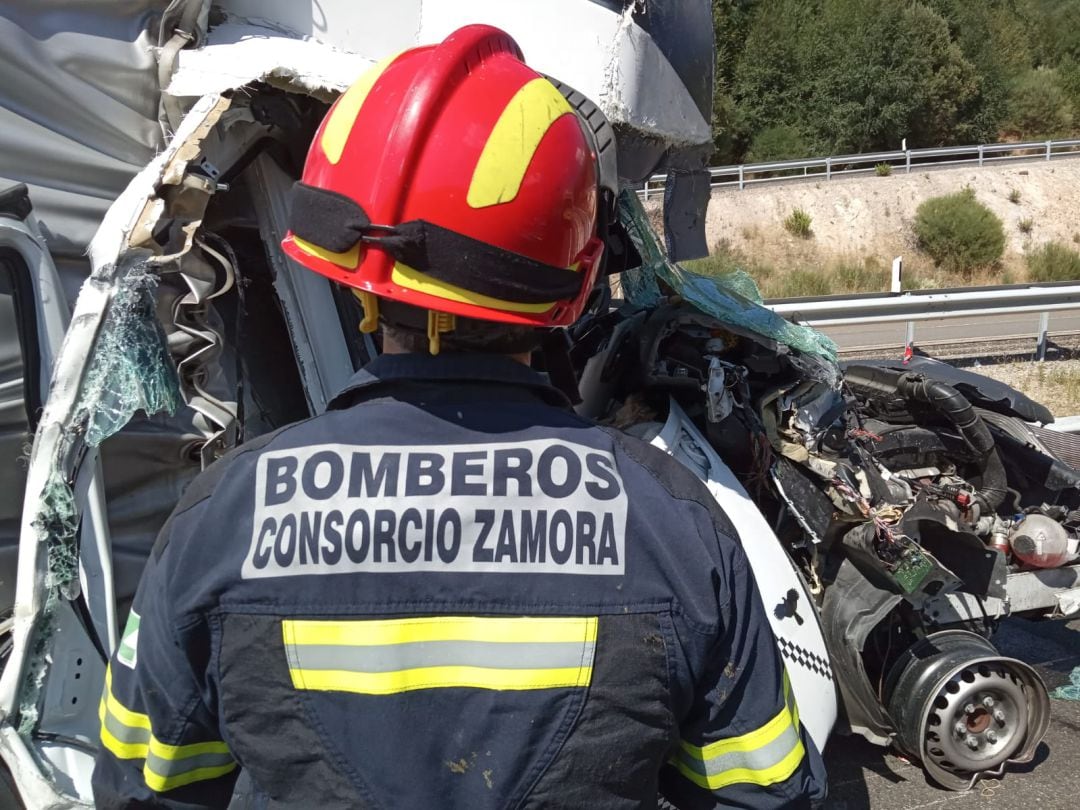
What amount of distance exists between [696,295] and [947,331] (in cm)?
910

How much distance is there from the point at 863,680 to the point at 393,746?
2.55 metres

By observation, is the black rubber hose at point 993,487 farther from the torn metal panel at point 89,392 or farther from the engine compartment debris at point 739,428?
the torn metal panel at point 89,392

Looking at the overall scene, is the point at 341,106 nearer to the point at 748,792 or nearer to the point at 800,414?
the point at 748,792

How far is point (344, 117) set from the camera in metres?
1.64

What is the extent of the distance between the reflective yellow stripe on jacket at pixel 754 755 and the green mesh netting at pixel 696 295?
98.2 inches

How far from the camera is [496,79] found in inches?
63.2

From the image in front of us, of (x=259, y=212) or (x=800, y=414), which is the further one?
(x=800, y=414)

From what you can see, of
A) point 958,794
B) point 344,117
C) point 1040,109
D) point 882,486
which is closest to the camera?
point 344,117

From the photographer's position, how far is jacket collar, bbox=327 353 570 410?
136 centimetres

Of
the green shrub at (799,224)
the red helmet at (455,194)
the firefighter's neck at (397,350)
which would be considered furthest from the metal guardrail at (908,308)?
the green shrub at (799,224)

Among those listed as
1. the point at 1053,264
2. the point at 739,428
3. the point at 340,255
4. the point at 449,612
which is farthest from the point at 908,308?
the point at 1053,264

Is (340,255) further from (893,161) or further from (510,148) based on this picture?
(893,161)

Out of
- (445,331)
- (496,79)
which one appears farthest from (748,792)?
(496,79)

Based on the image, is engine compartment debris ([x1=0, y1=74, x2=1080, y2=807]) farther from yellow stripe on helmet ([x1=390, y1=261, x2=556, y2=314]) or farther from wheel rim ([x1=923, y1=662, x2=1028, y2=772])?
yellow stripe on helmet ([x1=390, y1=261, x2=556, y2=314])
